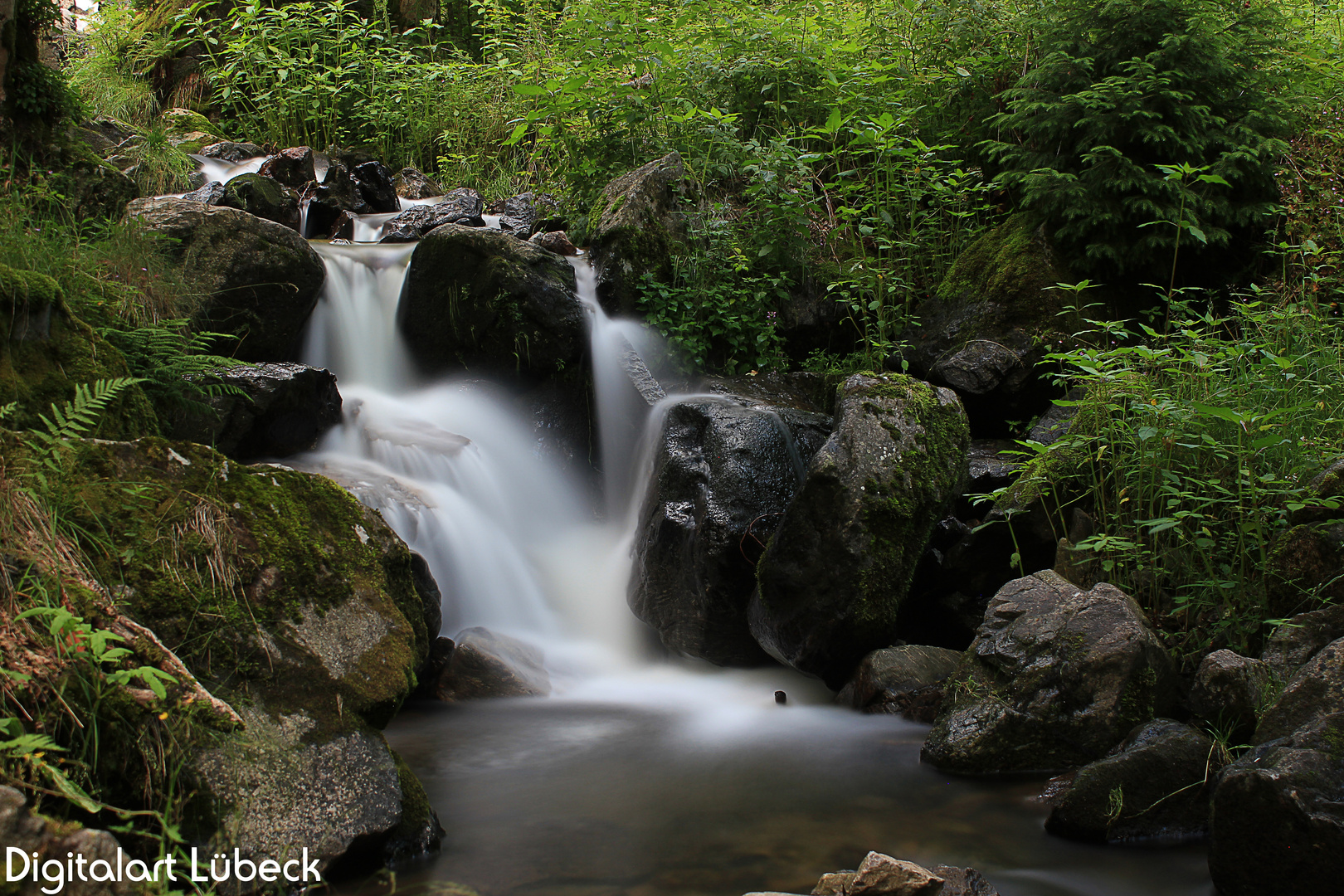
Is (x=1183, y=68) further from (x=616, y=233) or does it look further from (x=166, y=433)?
(x=166, y=433)

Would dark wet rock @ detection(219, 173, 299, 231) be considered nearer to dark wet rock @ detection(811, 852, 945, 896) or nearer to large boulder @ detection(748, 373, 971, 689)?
large boulder @ detection(748, 373, 971, 689)

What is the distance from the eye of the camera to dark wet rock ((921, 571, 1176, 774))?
350 centimetres

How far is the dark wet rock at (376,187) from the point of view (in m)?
9.91

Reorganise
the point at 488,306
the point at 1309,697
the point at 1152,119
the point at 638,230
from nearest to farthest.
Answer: the point at 1309,697 < the point at 1152,119 < the point at 488,306 < the point at 638,230

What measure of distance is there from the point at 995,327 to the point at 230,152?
9.76 meters

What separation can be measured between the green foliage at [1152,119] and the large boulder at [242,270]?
5841 millimetres

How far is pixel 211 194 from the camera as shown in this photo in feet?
28.3

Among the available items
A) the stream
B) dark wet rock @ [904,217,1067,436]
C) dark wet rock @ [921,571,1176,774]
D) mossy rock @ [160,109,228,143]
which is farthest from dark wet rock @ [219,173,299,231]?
dark wet rock @ [921,571,1176,774]

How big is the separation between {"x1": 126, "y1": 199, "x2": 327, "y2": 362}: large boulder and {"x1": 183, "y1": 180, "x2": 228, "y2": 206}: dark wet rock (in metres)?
1.70

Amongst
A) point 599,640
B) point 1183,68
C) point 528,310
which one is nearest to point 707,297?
point 528,310

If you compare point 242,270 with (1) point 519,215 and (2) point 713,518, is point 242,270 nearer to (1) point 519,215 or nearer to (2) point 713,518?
(2) point 713,518

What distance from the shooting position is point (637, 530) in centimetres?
593

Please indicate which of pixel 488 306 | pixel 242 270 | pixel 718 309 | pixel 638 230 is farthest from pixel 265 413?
pixel 718 309

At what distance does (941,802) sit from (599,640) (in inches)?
110
